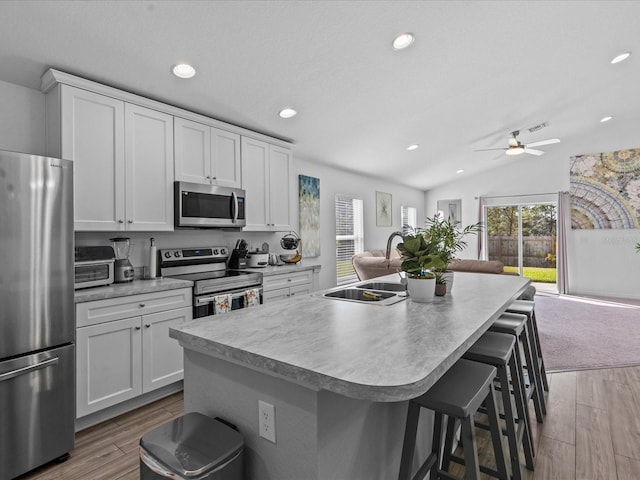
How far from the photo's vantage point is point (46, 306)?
1951mm

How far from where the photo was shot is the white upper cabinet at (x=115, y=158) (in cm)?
241

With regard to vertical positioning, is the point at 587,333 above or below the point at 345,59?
below

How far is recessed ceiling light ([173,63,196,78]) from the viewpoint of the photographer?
101 inches

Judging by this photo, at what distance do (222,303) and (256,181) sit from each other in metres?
1.44

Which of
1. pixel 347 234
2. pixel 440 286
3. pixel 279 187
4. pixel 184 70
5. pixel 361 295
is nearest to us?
pixel 440 286

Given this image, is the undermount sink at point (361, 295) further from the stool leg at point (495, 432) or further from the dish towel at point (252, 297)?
the dish towel at point (252, 297)

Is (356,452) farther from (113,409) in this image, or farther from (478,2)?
(478,2)

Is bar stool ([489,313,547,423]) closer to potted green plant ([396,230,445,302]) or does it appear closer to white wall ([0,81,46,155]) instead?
potted green plant ([396,230,445,302])

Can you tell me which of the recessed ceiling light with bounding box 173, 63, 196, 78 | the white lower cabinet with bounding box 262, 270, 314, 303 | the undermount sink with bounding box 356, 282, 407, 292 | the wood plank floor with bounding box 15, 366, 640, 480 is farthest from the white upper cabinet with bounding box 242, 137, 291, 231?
the wood plank floor with bounding box 15, 366, 640, 480

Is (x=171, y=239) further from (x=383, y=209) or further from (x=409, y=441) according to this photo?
(x=383, y=209)

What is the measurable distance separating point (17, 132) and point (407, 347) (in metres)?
2.95

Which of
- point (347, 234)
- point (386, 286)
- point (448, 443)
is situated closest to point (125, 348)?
point (386, 286)

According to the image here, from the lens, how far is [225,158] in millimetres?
3463

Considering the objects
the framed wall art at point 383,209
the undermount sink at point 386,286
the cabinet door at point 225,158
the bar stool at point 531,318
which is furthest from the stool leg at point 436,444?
the framed wall art at point 383,209
